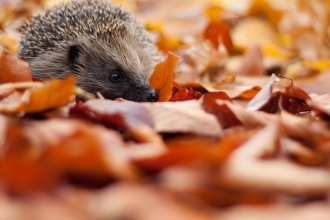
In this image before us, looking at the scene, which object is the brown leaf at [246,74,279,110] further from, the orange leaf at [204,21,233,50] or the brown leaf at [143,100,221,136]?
the orange leaf at [204,21,233,50]

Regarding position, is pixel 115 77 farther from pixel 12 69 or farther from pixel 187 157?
pixel 187 157

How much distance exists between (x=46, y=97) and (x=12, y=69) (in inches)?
20.0

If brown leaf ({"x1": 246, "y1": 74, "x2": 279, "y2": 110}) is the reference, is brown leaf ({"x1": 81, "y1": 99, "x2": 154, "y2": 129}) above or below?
below

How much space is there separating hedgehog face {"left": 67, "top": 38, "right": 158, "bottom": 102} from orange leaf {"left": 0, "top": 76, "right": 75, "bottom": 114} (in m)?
1.07

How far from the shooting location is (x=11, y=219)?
1034 millimetres

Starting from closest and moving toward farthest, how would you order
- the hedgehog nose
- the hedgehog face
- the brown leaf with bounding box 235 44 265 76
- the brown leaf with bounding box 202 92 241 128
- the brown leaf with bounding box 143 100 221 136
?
the brown leaf with bounding box 143 100 221 136 → the brown leaf with bounding box 202 92 241 128 → the hedgehog nose → the hedgehog face → the brown leaf with bounding box 235 44 265 76

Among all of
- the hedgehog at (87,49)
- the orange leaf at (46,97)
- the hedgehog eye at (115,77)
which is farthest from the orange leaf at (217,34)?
the orange leaf at (46,97)

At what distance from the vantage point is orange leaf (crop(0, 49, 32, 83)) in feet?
6.52

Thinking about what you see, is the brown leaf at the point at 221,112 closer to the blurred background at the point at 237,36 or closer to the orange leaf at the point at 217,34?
the blurred background at the point at 237,36

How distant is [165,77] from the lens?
230cm

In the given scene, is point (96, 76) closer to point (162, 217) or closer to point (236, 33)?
point (162, 217)

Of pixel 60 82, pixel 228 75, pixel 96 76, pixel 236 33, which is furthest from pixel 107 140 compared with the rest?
pixel 236 33

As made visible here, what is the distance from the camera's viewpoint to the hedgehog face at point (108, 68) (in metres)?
2.71

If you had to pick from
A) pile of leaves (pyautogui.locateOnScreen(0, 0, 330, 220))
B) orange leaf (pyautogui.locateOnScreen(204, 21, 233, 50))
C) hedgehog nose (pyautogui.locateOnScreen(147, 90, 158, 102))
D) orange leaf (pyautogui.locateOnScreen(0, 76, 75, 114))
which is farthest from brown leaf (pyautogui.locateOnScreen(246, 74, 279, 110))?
orange leaf (pyautogui.locateOnScreen(204, 21, 233, 50))
